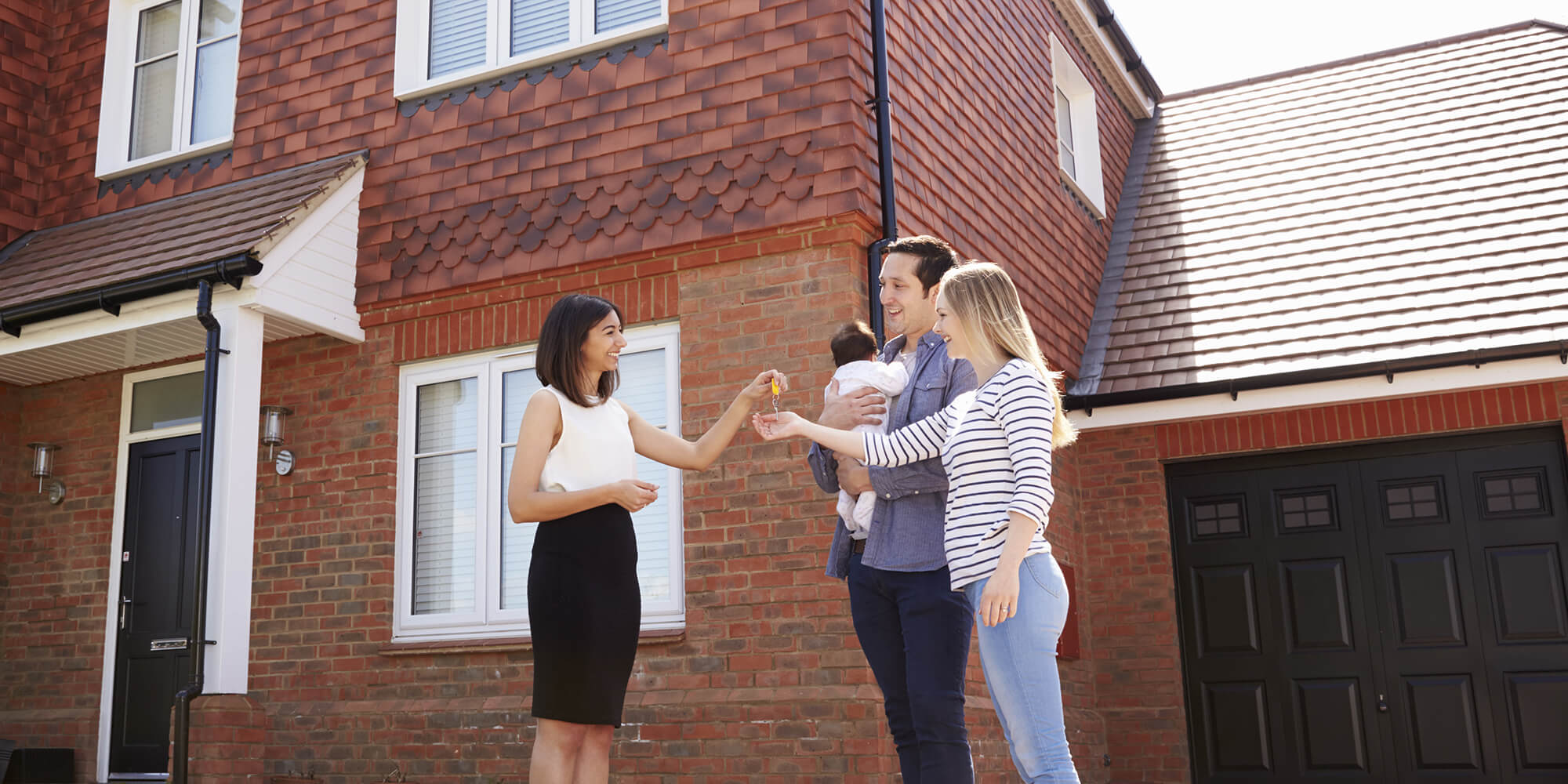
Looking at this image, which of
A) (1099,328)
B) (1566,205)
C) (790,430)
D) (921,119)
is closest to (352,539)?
(921,119)

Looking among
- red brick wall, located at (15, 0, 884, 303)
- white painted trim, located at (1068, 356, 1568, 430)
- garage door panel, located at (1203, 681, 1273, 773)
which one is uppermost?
red brick wall, located at (15, 0, 884, 303)

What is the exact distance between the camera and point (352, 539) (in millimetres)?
7395

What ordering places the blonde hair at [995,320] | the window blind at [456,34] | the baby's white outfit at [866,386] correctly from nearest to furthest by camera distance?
the blonde hair at [995,320] → the baby's white outfit at [866,386] → the window blind at [456,34]

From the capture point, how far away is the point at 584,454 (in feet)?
12.0

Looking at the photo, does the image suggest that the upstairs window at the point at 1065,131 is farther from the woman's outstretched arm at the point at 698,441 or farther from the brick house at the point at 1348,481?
the woman's outstretched arm at the point at 698,441

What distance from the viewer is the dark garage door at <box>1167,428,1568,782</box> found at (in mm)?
7672

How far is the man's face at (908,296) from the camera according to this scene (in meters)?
3.95

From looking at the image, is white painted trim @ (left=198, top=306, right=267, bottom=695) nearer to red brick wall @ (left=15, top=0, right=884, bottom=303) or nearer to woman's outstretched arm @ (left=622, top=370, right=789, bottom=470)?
red brick wall @ (left=15, top=0, right=884, bottom=303)

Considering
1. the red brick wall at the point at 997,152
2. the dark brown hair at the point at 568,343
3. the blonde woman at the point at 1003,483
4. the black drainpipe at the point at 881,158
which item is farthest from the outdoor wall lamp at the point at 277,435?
the blonde woman at the point at 1003,483

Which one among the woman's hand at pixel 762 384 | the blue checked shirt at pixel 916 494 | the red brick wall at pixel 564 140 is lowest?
the blue checked shirt at pixel 916 494

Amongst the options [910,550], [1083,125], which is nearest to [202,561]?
[910,550]

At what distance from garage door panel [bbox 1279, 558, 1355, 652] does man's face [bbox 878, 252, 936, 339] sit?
17.6 ft

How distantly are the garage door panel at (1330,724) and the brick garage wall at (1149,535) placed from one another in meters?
0.73

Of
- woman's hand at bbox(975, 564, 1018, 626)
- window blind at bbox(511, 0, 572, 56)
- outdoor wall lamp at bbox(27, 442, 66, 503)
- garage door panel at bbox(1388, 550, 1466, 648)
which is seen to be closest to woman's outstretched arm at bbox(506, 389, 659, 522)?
woman's hand at bbox(975, 564, 1018, 626)
